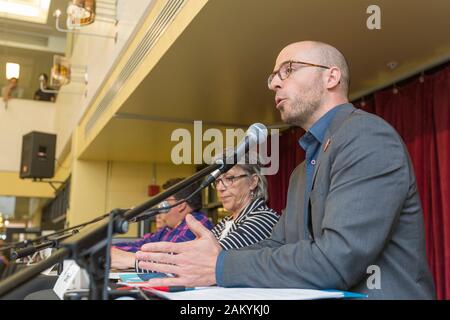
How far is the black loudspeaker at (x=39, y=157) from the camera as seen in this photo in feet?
18.3

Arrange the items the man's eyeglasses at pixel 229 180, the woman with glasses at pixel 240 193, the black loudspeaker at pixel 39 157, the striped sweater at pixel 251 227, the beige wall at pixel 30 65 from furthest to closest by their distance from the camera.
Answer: the beige wall at pixel 30 65
the black loudspeaker at pixel 39 157
the man's eyeglasses at pixel 229 180
the woman with glasses at pixel 240 193
the striped sweater at pixel 251 227

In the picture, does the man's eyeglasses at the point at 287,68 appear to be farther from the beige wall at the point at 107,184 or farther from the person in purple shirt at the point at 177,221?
the beige wall at the point at 107,184

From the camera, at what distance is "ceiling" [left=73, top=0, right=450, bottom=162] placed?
69.8 inches

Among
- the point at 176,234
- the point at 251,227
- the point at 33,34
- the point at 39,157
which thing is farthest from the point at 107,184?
the point at 251,227

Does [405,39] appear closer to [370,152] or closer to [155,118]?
[370,152]

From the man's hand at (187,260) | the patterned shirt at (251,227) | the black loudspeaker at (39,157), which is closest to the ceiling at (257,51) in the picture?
the patterned shirt at (251,227)

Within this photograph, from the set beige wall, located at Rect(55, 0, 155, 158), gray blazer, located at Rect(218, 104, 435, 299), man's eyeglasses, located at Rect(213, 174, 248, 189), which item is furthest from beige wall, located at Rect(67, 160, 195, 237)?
gray blazer, located at Rect(218, 104, 435, 299)

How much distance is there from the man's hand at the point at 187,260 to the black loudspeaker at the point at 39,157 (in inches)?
199

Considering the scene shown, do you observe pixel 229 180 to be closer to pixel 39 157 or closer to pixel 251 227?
pixel 251 227

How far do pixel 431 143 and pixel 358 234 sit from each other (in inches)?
73.1

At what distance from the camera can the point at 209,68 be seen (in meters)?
2.40

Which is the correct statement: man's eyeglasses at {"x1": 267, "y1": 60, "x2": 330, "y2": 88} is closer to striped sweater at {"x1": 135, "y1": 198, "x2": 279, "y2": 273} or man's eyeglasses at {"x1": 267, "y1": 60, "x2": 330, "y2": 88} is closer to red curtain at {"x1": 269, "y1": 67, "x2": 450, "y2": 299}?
striped sweater at {"x1": 135, "y1": 198, "x2": 279, "y2": 273}
